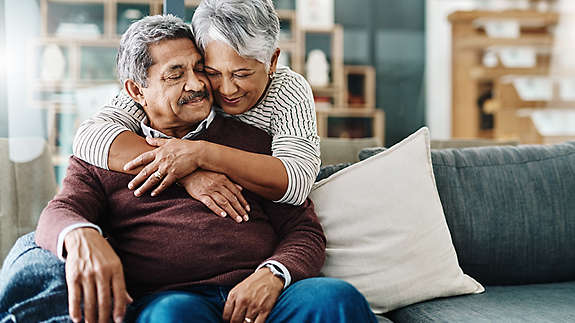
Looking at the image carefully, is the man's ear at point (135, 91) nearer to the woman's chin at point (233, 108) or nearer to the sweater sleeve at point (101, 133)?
the sweater sleeve at point (101, 133)

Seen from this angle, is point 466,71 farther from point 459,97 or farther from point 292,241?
point 292,241

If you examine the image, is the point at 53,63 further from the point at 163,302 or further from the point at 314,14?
the point at 163,302

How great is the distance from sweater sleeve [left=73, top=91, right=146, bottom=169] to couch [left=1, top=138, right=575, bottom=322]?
574 mm

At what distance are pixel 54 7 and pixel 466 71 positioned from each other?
3385 millimetres

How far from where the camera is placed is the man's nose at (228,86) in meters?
1.42

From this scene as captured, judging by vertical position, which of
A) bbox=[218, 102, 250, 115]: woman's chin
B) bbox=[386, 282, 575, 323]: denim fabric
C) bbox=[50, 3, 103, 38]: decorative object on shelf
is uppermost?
bbox=[50, 3, 103, 38]: decorative object on shelf

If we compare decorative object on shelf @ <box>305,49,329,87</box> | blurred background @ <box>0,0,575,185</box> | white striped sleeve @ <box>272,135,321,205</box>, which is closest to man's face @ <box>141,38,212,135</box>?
white striped sleeve @ <box>272,135,321,205</box>

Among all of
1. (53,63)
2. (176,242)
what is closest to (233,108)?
(176,242)

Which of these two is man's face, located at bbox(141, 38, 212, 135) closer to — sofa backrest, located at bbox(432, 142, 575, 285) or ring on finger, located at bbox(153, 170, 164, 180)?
ring on finger, located at bbox(153, 170, 164, 180)

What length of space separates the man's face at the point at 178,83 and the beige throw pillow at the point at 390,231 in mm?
394

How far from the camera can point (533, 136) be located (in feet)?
15.8

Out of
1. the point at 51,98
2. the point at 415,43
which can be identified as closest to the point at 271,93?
the point at 51,98

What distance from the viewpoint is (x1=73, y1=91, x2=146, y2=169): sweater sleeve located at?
4.40ft

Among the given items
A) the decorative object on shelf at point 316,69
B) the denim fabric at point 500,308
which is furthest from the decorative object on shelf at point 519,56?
the denim fabric at point 500,308
